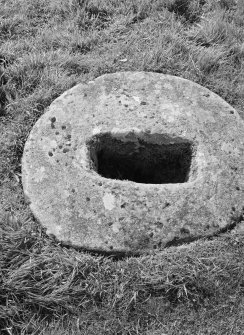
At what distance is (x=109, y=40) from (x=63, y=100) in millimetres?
1234

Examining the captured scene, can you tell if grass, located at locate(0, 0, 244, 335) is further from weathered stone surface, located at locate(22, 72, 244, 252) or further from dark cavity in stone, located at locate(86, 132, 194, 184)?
dark cavity in stone, located at locate(86, 132, 194, 184)

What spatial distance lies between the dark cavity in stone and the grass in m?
0.70

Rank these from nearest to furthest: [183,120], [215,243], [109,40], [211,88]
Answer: [215,243], [183,120], [211,88], [109,40]

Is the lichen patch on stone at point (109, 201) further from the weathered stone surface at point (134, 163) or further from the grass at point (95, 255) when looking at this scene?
the grass at point (95, 255)

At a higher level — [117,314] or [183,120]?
[183,120]

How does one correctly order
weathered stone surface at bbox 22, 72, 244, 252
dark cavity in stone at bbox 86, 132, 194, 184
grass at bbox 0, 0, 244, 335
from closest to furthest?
1. grass at bbox 0, 0, 244, 335
2. weathered stone surface at bbox 22, 72, 244, 252
3. dark cavity in stone at bbox 86, 132, 194, 184

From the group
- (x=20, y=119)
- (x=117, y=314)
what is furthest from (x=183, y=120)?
(x=117, y=314)

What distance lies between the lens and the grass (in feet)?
10.4

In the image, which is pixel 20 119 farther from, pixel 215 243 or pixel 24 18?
pixel 215 243

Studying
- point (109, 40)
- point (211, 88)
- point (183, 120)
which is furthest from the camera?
point (109, 40)

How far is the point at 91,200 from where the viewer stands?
11.5 ft

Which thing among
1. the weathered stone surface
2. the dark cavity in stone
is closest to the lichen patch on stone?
the weathered stone surface

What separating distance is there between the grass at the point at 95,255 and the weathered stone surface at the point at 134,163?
0.57 ft

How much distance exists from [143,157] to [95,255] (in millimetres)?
1069
